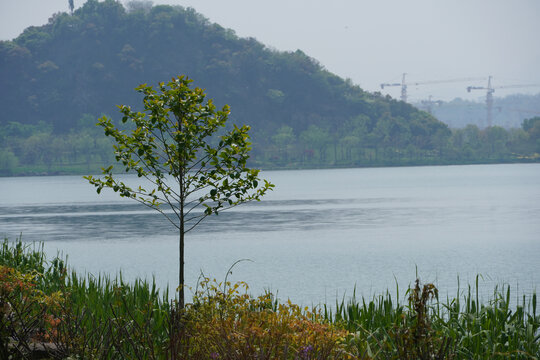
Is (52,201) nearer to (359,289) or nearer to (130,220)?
(130,220)

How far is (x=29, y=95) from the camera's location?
6939 inches

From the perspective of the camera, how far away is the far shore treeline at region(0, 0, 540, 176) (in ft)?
558

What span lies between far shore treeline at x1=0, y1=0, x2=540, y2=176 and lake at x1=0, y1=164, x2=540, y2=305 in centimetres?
11119

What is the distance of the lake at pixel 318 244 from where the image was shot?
2442cm

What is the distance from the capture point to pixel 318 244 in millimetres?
33906

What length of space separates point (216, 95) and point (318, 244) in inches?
5755

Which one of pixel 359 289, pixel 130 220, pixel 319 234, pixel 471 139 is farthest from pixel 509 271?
pixel 471 139

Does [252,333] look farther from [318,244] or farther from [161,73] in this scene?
[161,73]

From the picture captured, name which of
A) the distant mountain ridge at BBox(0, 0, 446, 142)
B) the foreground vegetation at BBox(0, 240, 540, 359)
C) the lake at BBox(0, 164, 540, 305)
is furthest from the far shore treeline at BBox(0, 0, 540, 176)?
the foreground vegetation at BBox(0, 240, 540, 359)

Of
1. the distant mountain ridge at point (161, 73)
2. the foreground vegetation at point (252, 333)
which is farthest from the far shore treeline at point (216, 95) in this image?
the foreground vegetation at point (252, 333)

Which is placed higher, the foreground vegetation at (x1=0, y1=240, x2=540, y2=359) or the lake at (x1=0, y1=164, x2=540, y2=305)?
the foreground vegetation at (x1=0, y1=240, x2=540, y2=359)

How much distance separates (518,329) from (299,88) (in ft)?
585

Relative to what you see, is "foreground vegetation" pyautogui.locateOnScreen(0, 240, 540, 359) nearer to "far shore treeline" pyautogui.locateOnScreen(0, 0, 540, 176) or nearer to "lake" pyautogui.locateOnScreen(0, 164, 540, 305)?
"lake" pyautogui.locateOnScreen(0, 164, 540, 305)

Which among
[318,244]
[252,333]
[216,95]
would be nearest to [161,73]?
[216,95]
